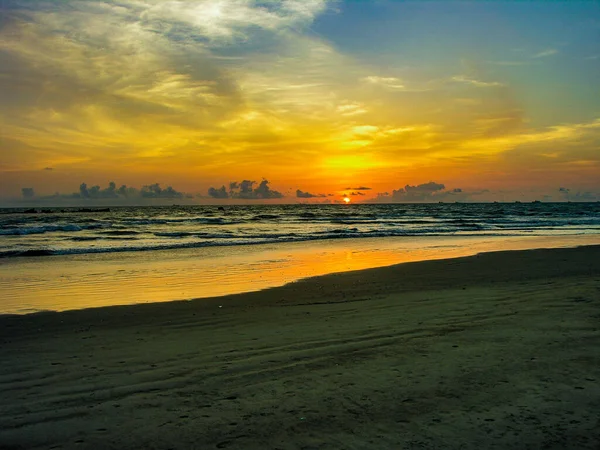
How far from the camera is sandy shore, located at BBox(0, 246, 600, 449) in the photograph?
4.44 metres

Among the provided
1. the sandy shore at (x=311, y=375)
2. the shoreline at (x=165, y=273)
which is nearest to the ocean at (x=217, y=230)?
the shoreline at (x=165, y=273)

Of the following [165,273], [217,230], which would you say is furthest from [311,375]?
[217,230]

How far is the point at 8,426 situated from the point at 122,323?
4.61 meters

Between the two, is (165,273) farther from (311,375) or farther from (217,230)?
(217,230)

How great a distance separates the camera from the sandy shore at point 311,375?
4438 millimetres

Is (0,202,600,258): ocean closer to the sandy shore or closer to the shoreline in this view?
the shoreline

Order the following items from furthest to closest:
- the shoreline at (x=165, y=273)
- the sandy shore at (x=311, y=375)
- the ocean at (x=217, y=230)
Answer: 1. the ocean at (x=217, y=230)
2. the shoreline at (x=165, y=273)
3. the sandy shore at (x=311, y=375)

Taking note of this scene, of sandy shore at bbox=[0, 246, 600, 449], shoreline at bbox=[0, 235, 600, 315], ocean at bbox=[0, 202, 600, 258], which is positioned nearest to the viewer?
sandy shore at bbox=[0, 246, 600, 449]

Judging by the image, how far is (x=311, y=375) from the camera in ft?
19.4

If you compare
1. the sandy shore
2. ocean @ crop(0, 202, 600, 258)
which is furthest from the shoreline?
ocean @ crop(0, 202, 600, 258)

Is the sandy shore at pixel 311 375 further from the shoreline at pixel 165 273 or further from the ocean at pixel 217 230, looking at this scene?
the ocean at pixel 217 230

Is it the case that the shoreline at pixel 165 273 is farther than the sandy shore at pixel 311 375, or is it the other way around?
the shoreline at pixel 165 273

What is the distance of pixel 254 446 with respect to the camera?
4207 millimetres

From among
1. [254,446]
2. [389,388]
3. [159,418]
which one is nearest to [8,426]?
[159,418]
